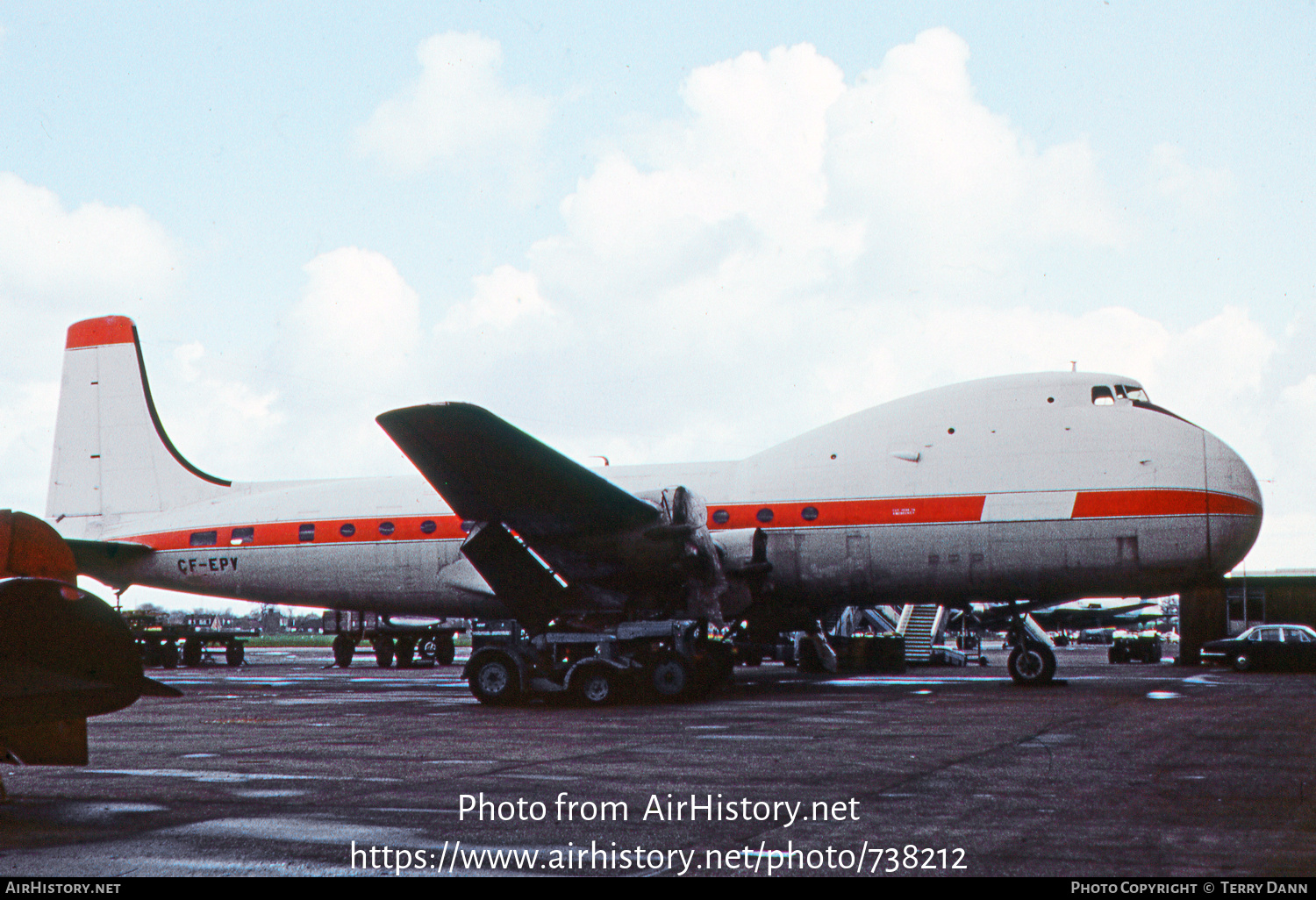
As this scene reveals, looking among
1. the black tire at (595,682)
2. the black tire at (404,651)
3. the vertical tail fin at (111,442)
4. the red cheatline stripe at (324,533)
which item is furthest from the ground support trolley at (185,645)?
the black tire at (595,682)

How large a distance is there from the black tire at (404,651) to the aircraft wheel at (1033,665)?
2149 centimetres

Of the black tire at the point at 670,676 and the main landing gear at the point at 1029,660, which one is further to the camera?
the main landing gear at the point at 1029,660

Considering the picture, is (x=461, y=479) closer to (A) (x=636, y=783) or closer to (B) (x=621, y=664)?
(B) (x=621, y=664)

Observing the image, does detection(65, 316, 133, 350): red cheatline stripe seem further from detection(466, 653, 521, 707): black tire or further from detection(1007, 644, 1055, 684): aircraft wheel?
detection(1007, 644, 1055, 684): aircraft wheel

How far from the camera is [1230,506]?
17250mm

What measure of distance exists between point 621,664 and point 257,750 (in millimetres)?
6839

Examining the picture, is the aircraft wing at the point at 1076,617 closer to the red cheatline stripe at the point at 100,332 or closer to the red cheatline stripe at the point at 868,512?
the red cheatline stripe at the point at 868,512

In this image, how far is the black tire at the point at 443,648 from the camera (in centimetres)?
3566

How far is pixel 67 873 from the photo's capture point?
494cm

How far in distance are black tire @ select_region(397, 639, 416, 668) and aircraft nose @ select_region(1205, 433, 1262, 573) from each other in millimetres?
25121

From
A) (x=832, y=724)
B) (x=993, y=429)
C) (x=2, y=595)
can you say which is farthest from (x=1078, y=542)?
(x=2, y=595)

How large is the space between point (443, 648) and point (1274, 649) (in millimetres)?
26185

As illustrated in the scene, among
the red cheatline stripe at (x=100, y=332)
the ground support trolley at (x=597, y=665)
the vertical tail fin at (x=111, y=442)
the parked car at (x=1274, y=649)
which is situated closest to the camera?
the ground support trolley at (x=597, y=665)

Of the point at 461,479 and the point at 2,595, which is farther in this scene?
the point at 461,479
